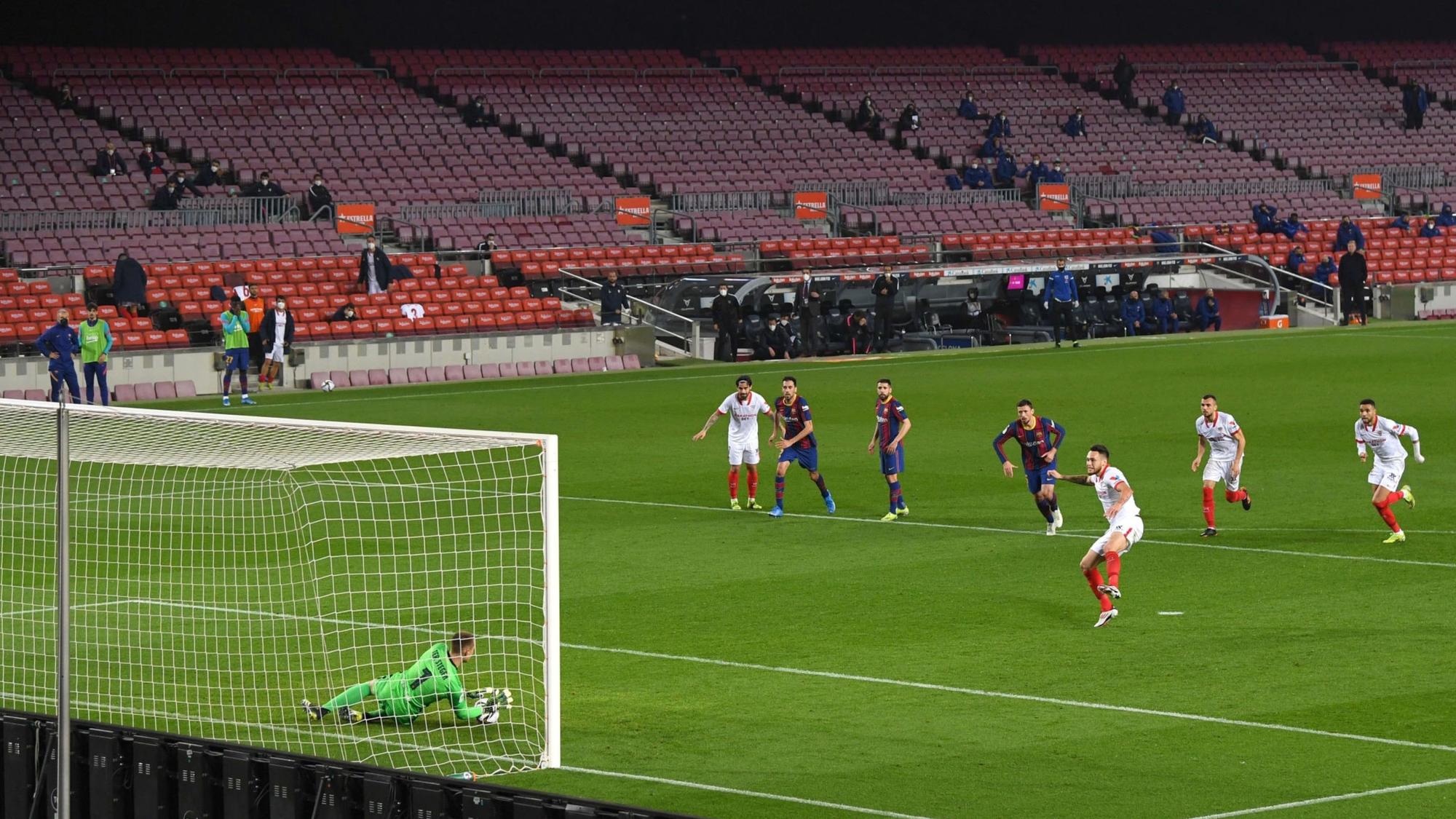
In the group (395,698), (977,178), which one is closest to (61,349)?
(395,698)

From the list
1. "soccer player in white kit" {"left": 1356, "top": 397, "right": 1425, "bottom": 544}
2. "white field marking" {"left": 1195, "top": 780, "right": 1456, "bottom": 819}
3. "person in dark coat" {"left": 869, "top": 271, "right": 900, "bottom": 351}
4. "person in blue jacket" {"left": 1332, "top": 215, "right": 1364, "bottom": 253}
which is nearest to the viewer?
"white field marking" {"left": 1195, "top": 780, "right": 1456, "bottom": 819}

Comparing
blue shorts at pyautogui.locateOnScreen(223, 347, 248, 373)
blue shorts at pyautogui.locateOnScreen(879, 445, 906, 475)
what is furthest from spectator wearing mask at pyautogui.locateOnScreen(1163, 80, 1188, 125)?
blue shorts at pyautogui.locateOnScreen(879, 445, 906, 475)

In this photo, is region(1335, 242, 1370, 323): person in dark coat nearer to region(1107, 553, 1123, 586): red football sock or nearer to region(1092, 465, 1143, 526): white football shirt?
region(1092, 465, 1143, 526): white football shirt

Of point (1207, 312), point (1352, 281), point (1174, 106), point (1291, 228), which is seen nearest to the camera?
point (1207, 312)

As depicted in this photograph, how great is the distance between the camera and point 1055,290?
44219 mm

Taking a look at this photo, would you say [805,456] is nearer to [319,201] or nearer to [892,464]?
[892,464]

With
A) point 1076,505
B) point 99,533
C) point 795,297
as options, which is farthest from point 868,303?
point 99,533

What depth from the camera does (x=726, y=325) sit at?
41500mm

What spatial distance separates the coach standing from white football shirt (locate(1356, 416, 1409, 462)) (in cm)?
2289

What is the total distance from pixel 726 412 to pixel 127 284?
1760cm

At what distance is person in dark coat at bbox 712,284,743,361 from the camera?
136 ft

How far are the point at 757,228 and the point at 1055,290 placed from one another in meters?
8.28

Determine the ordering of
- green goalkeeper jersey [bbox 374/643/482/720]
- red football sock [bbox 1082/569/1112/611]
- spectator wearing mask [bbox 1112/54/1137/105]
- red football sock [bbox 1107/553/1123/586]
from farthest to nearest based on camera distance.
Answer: spectator wearing mask [bbox 1112/54/1137/105]
red football sock [bbox 1107/553/1123/586]
red football sock [bbox 1082/569/1112/611]
green goalkeeper jersey [bbox 374/643/482/720]

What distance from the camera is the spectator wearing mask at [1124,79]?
64.4 meters
